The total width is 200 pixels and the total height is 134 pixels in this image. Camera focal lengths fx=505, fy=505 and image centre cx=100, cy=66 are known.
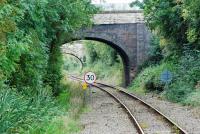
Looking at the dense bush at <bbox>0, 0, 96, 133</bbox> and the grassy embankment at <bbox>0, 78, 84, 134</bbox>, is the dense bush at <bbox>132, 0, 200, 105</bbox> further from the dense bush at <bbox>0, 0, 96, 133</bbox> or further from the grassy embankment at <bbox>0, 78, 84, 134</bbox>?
the grassy embankment at <bbox>0, 78, 84, 134</bbox>

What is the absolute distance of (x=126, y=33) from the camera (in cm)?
4262

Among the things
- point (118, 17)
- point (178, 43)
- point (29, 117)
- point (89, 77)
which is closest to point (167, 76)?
point (178, 43)

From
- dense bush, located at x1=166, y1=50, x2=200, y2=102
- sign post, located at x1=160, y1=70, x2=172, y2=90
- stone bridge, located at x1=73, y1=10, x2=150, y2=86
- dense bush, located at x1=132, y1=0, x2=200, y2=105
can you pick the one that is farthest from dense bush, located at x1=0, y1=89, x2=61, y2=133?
stone bridge, located at x1=73, y1=10, x2=150, y2=86

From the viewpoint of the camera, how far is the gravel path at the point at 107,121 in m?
15.8

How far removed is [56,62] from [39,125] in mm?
14491

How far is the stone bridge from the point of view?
41750 mm

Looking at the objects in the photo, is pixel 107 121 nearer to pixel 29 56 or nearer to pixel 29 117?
pixel 29 56

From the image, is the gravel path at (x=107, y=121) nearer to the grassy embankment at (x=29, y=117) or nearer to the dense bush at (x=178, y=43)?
the grassy embankment at (x=29, y=117)

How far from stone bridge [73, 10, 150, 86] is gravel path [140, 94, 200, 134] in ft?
58.5

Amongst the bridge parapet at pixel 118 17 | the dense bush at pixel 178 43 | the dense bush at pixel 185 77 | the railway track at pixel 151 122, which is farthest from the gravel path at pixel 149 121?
the bridge parapet at pixel 118 17

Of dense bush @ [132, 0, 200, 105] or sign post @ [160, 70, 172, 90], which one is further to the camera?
sign post @ [160, 70, 172, 90]

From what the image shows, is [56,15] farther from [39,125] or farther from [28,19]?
[39,125]

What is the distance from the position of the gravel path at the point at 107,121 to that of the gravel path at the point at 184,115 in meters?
1.69

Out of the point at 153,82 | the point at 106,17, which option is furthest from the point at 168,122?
the point at 106,17
